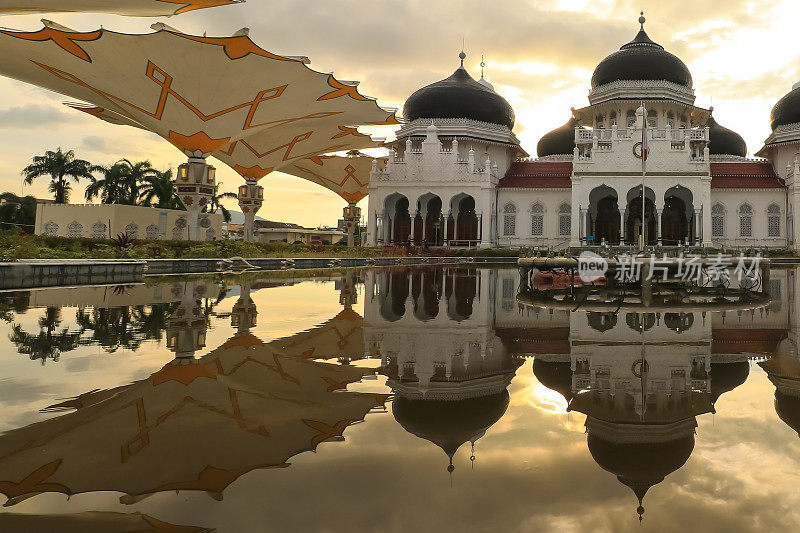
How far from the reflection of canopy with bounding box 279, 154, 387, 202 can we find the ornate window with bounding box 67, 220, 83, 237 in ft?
54.1

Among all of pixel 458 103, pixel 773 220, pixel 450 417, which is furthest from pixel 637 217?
pixel 450 417

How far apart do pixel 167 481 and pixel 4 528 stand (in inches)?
24.1

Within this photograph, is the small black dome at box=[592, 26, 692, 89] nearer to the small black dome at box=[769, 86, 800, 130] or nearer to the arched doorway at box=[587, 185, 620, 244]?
the small black dome at box=[769, 86, 800, 130]

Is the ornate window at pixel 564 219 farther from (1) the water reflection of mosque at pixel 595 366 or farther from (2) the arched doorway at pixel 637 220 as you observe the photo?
(1) the water reflection of mosque at pixel 595 366

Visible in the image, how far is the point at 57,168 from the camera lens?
4372 cm

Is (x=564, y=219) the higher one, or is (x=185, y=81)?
(x=185, y=81)

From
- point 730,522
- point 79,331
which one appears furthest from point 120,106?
point 730,522

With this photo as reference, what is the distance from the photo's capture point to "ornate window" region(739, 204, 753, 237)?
3828 cm

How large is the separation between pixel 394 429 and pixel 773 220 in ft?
145

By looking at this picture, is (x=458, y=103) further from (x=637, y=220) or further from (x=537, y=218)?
(x=637, y=220)

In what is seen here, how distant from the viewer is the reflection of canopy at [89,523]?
78.4 inches

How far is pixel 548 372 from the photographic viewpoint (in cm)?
493

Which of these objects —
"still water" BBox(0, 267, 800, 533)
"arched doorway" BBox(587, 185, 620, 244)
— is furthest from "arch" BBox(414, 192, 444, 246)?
"still water" BBox(0, 267, 800, 533)

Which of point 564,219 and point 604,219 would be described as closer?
point 564,219
